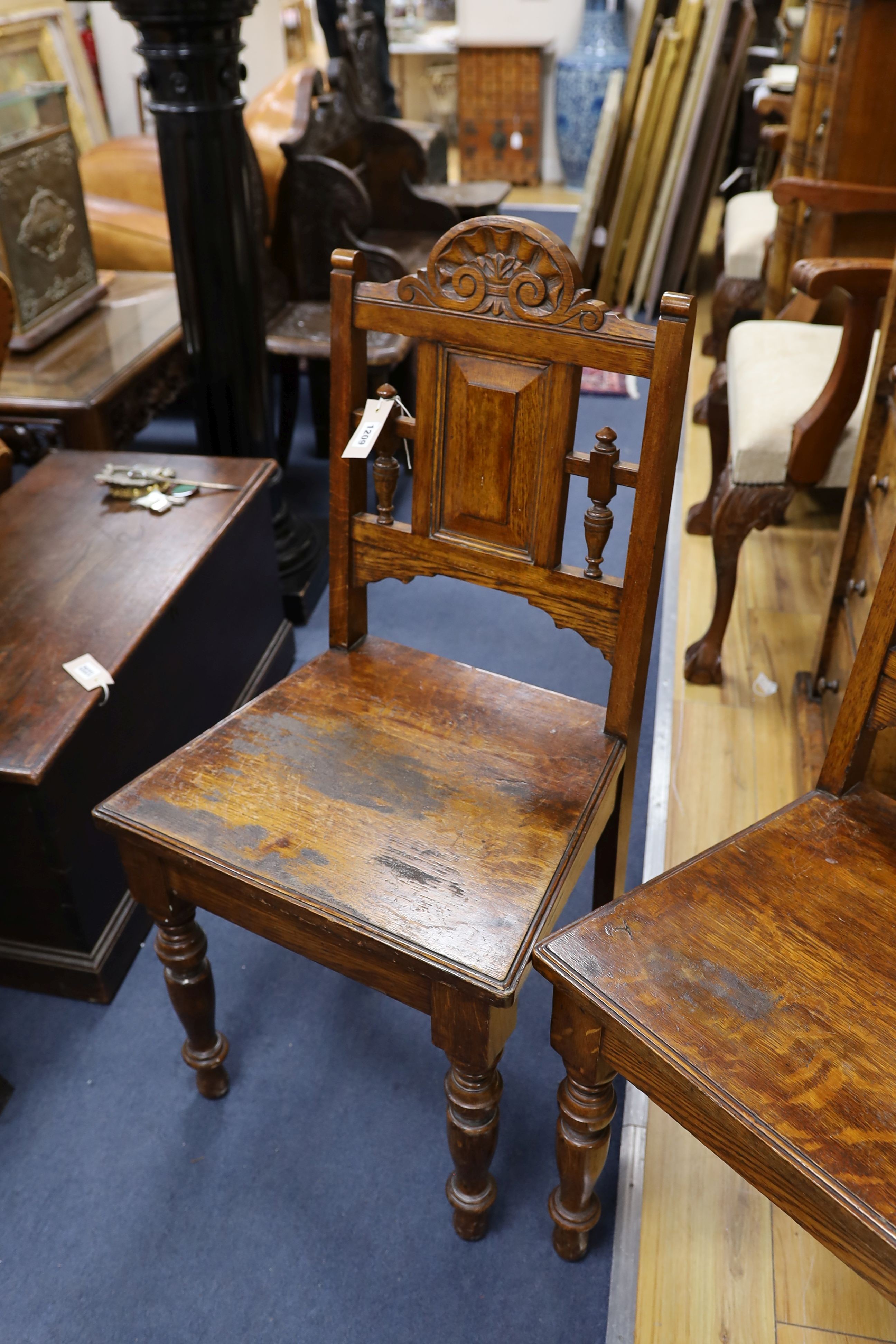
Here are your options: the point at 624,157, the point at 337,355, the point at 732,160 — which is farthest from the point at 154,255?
the point at 732,160

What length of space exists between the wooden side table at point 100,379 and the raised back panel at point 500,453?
1286 millimetres

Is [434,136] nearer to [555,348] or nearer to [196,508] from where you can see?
[196,508]

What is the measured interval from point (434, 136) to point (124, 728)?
119 inches

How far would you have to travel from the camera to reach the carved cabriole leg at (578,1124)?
3.43ft

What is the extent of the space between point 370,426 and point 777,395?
112cm

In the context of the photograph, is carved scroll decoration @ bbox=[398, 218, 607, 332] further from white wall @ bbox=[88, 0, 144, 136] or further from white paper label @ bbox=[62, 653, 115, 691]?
white wall @ bbox=[88, 0, 144, 136]

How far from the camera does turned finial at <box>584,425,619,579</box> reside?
1.14 meters

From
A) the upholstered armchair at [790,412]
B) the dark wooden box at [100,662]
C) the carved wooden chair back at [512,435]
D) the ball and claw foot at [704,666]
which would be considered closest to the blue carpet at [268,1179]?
the dark wooden box at [100,662]

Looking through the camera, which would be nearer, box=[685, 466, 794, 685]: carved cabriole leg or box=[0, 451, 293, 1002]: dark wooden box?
box=[0, 451, 293, 1002]: dark wooden box

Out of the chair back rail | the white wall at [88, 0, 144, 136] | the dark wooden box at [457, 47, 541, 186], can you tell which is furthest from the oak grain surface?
the dark wooden box at [457, 47, 541, 186]

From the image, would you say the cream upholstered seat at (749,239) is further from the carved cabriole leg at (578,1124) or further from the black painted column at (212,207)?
the carved cabriole leg at (578,1124)

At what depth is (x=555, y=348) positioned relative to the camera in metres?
1.14

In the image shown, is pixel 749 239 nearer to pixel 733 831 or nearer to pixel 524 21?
pixel 733 831

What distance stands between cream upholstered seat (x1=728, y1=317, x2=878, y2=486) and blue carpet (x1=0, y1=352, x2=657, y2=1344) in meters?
0.94
